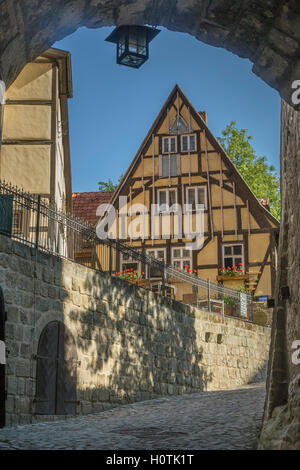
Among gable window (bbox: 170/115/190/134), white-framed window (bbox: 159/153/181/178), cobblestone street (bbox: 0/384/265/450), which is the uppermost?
gable window (bbox: 170/115/190/134)

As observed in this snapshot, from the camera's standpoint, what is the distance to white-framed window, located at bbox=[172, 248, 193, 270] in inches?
941

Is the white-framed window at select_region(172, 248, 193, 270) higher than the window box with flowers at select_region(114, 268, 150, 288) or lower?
higher

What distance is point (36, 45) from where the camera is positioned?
4.94m

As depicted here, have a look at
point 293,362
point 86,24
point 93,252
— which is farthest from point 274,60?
point 93,252

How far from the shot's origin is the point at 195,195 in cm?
2470

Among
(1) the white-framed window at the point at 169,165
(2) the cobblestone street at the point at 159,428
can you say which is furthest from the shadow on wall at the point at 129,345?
(1) the white-framed window at the point at 169,165

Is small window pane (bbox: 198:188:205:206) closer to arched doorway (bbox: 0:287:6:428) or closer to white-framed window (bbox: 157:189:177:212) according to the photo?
white-framed window (bbox: 157:189:177:212)

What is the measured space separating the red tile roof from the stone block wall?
11306 mm

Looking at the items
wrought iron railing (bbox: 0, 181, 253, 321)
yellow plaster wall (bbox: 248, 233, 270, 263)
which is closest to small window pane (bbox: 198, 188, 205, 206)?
yellow plaster wall (bbox: 248, 233, 270, 263)

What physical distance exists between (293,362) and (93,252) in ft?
26.3
